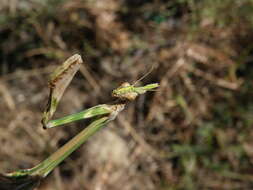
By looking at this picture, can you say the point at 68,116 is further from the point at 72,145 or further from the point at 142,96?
the point at 142,96

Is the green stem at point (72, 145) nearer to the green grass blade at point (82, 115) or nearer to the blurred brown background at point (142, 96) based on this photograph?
the green grass blade at point (82, 115)

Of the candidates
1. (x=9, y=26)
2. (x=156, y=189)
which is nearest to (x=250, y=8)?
(x=156, y=189)

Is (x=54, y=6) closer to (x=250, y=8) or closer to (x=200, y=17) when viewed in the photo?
(x=200, y=17)

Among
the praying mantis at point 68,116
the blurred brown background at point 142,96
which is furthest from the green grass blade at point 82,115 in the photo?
the blurred brown background at point 142,96

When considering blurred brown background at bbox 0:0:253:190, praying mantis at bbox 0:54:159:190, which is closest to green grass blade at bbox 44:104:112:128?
praying mantis at bbox 0:54:159:190

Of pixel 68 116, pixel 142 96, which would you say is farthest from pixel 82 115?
pixel 142 96

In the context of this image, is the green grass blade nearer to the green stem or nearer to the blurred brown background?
the green stem
